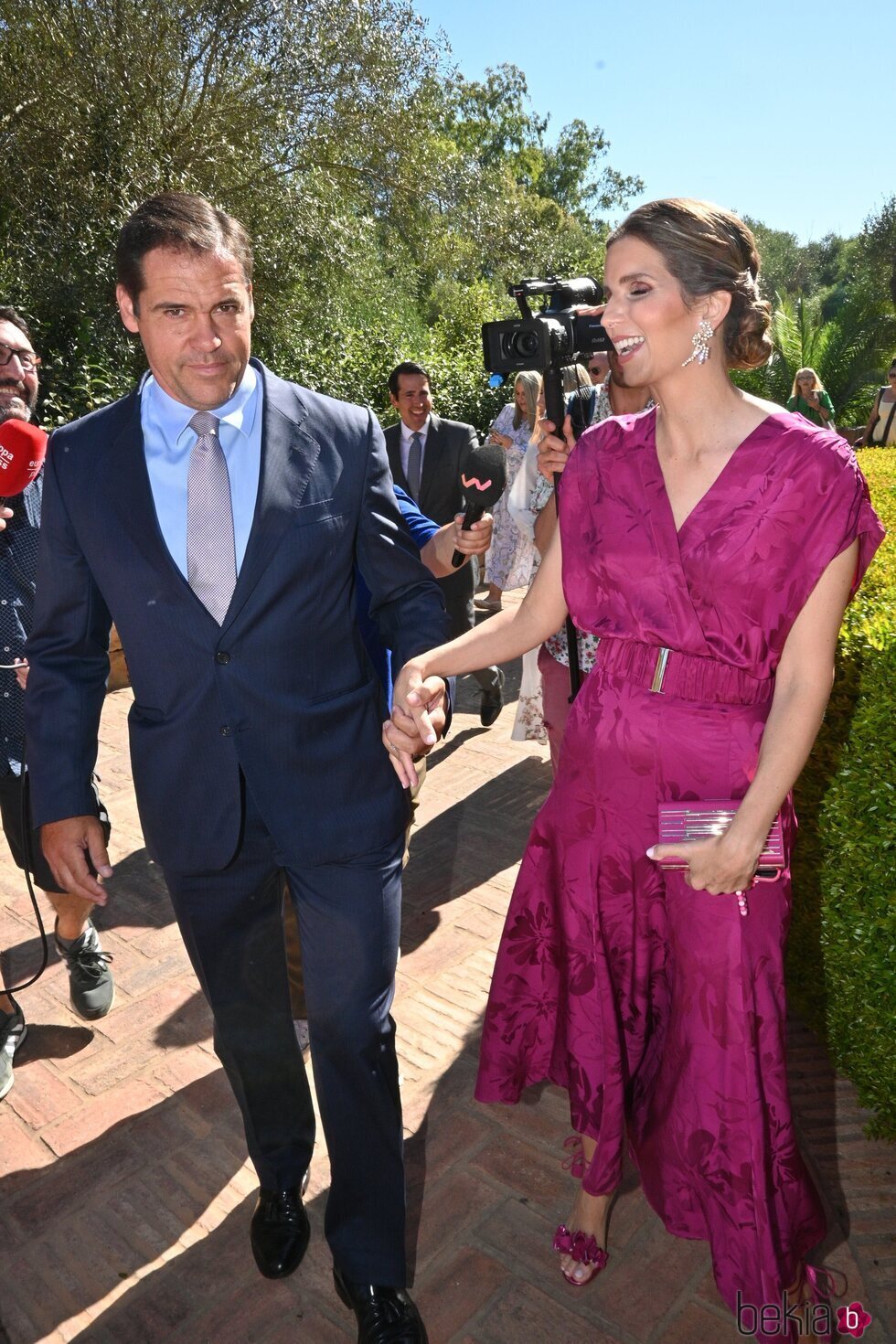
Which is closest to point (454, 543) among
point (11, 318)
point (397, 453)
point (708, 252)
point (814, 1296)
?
point (708, 252)

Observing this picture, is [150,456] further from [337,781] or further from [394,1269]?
[394,1269]

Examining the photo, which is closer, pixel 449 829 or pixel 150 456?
pixel 150 456

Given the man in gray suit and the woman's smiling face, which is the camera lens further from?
the man in gray suit

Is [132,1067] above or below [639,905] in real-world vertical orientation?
below

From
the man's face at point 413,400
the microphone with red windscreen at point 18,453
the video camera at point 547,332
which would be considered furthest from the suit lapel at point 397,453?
the microphone with red windscreen at point 18,453

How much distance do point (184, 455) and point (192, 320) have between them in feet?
0.97

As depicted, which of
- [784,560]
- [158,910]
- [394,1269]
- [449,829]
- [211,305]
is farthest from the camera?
[449,829]

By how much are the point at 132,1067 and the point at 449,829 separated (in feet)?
7.10

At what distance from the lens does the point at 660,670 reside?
7.34 feet

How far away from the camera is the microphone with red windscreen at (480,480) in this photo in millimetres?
2684

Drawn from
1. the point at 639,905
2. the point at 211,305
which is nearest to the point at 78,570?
the point at 211,305

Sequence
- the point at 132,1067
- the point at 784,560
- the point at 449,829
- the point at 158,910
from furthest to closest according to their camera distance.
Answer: the point at 449,829 → the point at 158,910 → the point at 132,1067 → the point at 784,560

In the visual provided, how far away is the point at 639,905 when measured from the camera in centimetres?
243

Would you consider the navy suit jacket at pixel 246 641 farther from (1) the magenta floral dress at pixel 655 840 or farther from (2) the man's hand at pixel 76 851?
(1) the magenta floral dress at pixel 655 840
